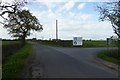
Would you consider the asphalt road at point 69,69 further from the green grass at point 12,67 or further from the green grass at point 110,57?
the green grass at point 110,57

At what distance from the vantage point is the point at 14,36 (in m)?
90.4

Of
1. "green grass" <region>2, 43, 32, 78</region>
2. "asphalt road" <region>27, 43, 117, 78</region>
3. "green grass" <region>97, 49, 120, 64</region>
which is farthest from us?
"green grass" <region>97, 49, 120, 64</region>

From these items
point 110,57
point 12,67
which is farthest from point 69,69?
point 110,57

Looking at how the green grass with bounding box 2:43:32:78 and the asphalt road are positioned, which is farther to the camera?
the asphalt road

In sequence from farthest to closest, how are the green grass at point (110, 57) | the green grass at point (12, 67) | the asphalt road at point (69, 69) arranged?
the green grass at point (110, 57) < the asphalt road at point (69, 69) < the green grass at point (12, 67)

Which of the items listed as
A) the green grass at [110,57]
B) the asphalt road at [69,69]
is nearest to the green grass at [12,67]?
the asphalt road at [69,69]

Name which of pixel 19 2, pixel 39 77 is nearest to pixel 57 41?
pixel 19 2

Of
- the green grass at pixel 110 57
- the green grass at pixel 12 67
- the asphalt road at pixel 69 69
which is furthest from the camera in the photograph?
the green grass at pixel 110 57

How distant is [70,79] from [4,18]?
50.8ft

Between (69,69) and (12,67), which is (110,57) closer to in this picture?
(69,69)

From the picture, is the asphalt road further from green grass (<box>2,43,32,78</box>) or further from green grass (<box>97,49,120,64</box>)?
green grass (<box>97,49,120,64</box>)

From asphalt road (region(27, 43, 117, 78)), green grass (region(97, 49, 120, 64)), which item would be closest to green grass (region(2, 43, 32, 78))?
asphalt road (region(27, 43, 117, 78))

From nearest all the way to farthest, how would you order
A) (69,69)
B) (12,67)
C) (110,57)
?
(69,69) → (12,67) → (110,57)

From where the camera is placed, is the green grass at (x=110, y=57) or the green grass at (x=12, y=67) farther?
the green grass at (x=110, y=57)
